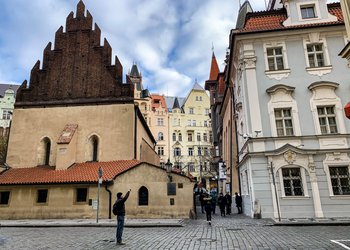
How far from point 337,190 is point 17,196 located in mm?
20820

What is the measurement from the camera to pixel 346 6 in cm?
938

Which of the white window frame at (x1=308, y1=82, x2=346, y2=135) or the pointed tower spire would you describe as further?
the pointed tower spire

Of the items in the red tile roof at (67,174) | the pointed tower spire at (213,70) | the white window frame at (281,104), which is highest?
the pointed tower spire at (213,70)

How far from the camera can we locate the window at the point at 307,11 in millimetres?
19781

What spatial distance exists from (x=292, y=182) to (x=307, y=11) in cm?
1237

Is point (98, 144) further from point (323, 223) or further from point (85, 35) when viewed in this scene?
point (323, 223)

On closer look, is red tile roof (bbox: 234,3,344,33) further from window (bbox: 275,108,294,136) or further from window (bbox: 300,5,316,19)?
window (bbox: 275,108,294,136)

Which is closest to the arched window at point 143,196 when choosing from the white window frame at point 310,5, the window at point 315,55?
the window at point 315,55

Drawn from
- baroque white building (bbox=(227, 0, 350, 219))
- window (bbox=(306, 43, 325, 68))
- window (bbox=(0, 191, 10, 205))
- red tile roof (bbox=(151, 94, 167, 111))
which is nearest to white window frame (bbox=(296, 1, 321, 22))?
baroque white building (bbox=(227, 0, 350, 219))

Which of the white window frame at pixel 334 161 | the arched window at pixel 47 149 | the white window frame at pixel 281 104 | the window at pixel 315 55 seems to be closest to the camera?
the white window frame at pixel 334 161

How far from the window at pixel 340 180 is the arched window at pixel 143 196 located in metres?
11.6

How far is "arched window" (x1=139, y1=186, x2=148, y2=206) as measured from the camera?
18219 mm

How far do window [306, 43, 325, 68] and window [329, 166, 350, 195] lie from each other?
7.01m

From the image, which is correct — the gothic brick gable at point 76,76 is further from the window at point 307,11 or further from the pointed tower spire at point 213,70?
the pointed tower spire at point 213,70
